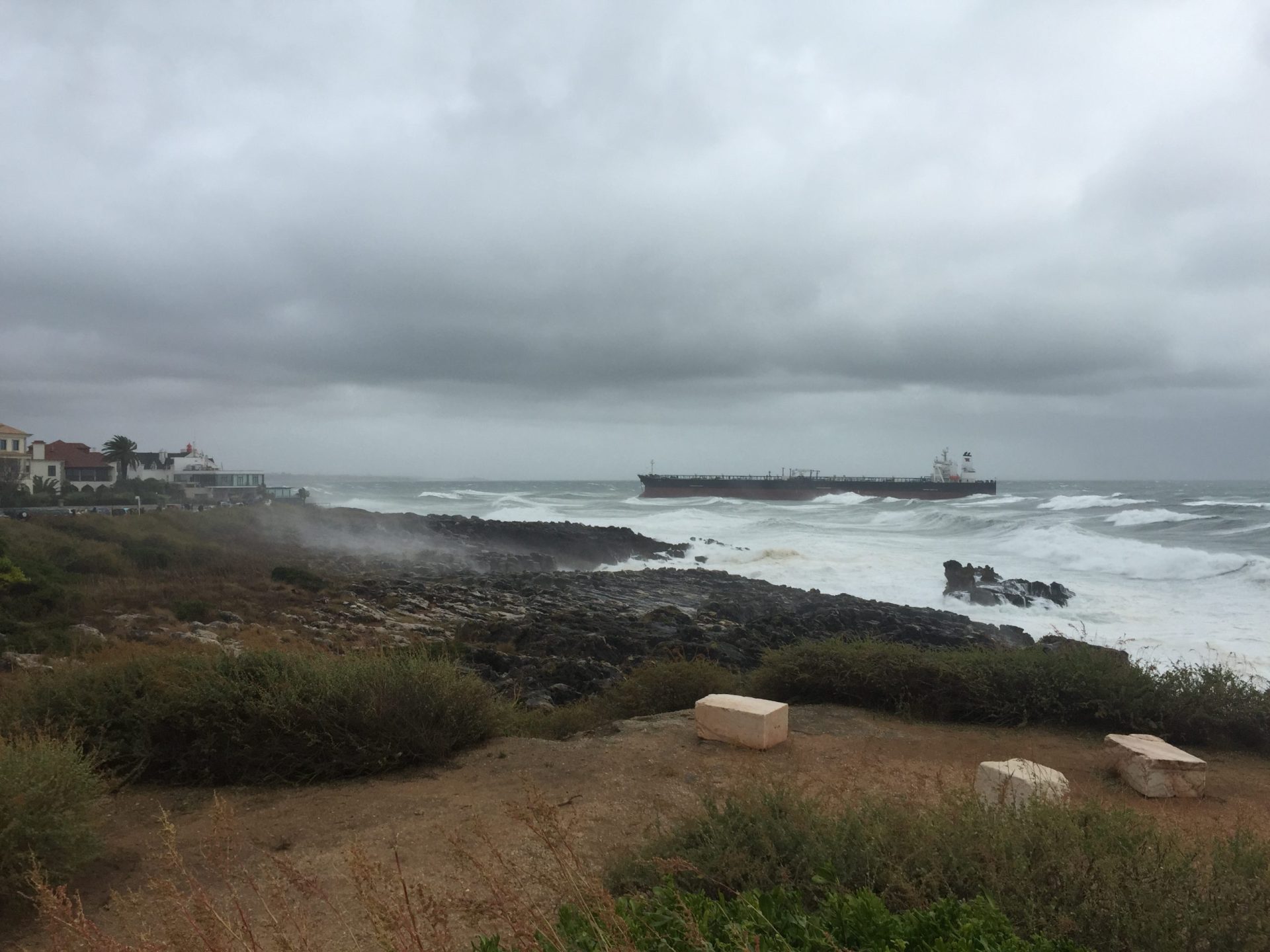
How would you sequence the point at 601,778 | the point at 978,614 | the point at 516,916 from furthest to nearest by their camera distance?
the point at 978,614, the point at 601,778, the point at 516,916

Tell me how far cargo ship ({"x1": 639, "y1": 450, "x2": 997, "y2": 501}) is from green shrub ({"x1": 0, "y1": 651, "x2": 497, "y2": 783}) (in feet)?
204

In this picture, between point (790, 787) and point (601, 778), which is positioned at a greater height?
point (790, 787)

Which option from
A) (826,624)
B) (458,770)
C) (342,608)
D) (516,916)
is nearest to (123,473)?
(342,608)

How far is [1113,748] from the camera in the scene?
5996 mm

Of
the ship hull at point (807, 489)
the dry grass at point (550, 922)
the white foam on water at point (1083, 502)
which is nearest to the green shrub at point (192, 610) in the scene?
the dry grass at point (550, 922)

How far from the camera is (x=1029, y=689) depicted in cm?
748

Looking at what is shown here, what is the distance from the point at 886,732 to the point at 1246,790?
8.60 feet

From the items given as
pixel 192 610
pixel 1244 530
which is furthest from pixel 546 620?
pixel 1244 530

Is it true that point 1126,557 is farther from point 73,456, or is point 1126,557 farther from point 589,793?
point 73,456

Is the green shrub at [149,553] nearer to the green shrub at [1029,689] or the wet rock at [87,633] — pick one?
the wet rock at [87,633]

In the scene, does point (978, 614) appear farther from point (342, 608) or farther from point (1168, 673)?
point (342, 608)

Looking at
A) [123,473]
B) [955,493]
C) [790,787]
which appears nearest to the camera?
[790,787]

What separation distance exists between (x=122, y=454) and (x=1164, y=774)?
60938 mm

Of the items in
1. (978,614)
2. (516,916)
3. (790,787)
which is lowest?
(978,614)
